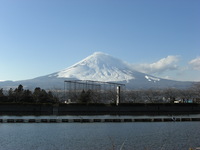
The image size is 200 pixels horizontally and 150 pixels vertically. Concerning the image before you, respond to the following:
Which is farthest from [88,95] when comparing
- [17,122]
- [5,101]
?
[17,122]

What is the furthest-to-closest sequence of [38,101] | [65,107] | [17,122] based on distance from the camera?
[38,101] < [65,107] < [17,122]

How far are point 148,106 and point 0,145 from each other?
43.1 metres

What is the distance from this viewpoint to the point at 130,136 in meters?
25.1

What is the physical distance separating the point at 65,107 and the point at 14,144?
37620 mm

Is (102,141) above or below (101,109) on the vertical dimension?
below

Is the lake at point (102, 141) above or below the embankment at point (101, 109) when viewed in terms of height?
below

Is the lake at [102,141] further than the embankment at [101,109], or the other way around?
the embankment at [101,109]

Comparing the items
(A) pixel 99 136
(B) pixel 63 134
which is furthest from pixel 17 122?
(A) pixel 99 136

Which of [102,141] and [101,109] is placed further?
[101,109]

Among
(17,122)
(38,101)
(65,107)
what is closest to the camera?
(17,122)

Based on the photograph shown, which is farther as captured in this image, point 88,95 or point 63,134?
point 88,95

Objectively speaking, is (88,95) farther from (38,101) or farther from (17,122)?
(17,122)

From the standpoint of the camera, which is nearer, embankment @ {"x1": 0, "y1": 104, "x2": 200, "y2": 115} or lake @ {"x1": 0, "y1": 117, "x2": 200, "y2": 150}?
lake @ {"x1": 0, "y1": 117, "x2": 200, "y2": 150}

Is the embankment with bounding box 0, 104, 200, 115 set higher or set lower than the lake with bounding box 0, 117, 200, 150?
higher
